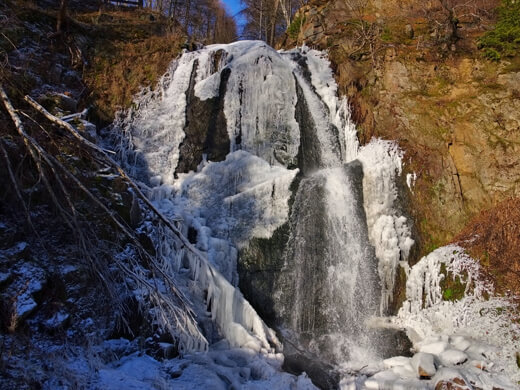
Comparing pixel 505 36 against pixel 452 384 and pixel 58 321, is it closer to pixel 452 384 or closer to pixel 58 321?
pixel 452 384

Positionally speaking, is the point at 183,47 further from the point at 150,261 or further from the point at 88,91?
the point at 150,261

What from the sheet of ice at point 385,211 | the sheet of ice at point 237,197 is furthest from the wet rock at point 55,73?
the sheet of ice at point 385,211

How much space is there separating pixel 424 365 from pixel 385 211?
3.91 metres

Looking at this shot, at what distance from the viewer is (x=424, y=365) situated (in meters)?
6.27

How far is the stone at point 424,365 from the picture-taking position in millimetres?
6184

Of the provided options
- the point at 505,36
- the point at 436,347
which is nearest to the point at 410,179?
the point at 436,347

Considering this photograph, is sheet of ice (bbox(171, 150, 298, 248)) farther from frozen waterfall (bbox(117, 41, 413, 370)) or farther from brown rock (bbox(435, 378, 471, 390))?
brown rock (bbox(435, 378, 471, 390))

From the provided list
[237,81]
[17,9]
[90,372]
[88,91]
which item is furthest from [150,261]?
[17,9]

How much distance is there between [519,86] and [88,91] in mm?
12407

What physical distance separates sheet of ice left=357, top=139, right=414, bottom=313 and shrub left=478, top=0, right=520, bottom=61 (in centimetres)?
430

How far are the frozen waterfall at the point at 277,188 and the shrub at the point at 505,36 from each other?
4.36 meters

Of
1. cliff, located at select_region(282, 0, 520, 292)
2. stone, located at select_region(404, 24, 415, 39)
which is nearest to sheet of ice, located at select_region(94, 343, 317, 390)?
cliff, located at select_region(282, 0, 520, 292)

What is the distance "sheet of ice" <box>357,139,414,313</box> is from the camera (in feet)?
28.5

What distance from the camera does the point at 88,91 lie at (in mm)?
10781
